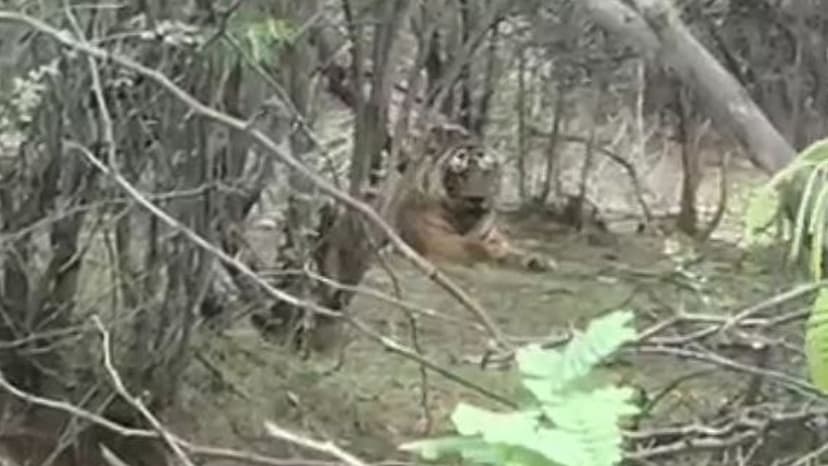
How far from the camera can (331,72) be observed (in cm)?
673

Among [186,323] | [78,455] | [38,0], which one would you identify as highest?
[38,0]

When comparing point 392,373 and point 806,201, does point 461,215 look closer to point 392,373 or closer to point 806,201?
point 392,373

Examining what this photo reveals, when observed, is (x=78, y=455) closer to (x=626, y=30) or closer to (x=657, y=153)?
(x=626, y=30)

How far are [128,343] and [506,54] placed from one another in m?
4.14

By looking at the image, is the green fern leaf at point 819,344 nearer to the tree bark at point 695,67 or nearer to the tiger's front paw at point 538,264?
the tree bark at point 695,67

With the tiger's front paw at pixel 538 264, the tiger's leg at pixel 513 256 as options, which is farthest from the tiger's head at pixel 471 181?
the tiger's front paw at pixel 538 264

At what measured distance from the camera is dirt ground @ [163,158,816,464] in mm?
5812

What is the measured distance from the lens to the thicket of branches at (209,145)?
4.66 m

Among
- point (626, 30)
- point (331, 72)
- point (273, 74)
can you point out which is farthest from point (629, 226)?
point (626, 30)

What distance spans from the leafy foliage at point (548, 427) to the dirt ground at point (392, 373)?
126 inches

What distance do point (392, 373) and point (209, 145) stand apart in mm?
1493

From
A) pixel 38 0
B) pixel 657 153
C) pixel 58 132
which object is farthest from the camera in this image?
pixel 657 153

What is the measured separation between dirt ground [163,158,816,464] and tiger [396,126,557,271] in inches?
38.0

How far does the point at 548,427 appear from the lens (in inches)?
48.5
